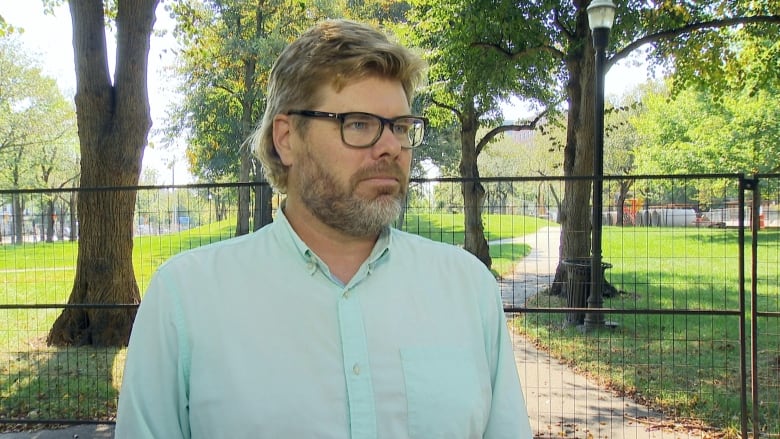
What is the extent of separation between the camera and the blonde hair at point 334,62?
5.70 feet

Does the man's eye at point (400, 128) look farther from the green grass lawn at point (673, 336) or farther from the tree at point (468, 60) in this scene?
the tree at point (468, 60)

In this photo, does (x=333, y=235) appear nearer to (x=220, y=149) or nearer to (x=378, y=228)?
(x=378, y=228)

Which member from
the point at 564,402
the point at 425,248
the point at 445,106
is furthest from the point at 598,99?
the point at 425,248

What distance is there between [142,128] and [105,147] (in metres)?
0.54

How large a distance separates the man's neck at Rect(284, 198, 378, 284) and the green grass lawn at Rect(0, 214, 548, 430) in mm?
3056

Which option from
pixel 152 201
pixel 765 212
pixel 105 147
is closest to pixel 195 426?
pixel 152 201

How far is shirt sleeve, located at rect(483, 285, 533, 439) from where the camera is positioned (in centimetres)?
181

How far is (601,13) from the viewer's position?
8.78 meters

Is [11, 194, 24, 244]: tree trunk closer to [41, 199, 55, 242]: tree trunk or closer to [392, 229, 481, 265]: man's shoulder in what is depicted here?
[41, 199, 55, 242]: tree trunk

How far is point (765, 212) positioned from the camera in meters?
5.45

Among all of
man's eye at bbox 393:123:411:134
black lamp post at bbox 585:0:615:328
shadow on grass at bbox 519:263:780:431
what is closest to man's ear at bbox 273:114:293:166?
man's eye at bbox 393:123:411:134

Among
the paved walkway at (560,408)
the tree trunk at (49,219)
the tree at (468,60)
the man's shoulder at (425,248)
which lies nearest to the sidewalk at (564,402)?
the paved walkway at (560,408)

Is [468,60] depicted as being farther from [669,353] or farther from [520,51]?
[669,353]

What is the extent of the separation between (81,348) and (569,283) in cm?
597
